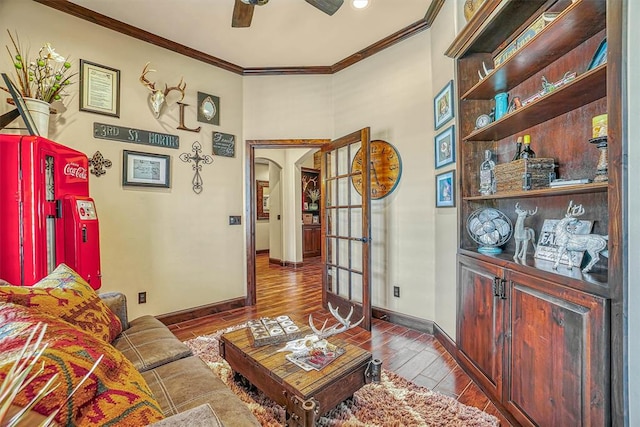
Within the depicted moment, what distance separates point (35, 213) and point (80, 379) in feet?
6.03

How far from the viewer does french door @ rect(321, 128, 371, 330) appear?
2.93 metres

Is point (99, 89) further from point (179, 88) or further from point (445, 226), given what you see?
point (445, 226)

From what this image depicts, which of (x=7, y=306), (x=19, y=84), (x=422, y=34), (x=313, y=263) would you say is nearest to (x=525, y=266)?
(x=7, y=306)

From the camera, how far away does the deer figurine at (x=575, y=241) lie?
130 cm

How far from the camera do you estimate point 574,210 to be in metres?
1.58

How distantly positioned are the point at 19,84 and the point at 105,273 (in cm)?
165

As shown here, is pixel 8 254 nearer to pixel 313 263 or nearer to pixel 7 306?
pixel 7 306

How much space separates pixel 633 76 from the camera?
1.03 metres

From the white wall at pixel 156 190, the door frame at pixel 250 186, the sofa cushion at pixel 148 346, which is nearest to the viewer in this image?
the sofa cushion at pixel 148 346

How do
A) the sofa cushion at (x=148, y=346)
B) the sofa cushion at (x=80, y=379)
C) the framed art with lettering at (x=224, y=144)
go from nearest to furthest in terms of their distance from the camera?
the sofa cushion at (x=80, y=379) < the sofa cushion at (x=148, y=346) < the framed art with lettering at (x=224, y=144)

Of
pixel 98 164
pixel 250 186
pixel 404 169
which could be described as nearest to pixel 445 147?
pixel 404 169

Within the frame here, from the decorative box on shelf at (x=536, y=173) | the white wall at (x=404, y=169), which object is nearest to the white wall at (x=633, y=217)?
the decorative box on shelf at (x=536, y=173)

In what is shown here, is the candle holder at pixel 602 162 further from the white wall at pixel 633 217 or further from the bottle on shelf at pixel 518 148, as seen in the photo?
the bottle on shelf at pixel 518 148

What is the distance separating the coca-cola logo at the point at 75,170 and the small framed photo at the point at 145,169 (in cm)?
56
